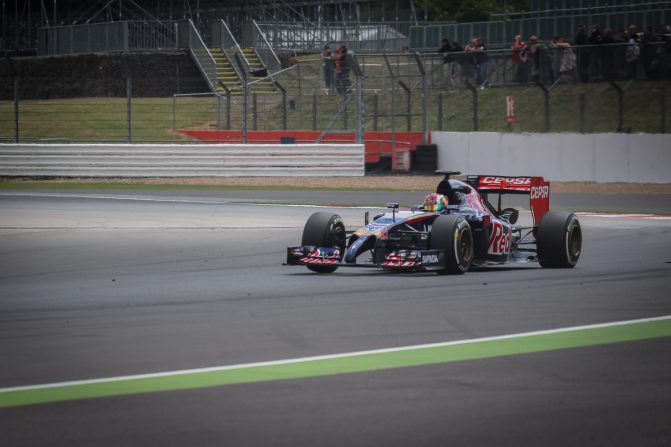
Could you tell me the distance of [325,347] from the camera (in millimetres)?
7977

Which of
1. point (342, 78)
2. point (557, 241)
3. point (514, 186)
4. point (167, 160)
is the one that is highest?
point (342, 78)

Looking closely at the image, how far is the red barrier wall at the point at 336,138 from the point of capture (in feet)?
103

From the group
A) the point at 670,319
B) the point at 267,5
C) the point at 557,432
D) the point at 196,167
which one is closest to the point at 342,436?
the point at 557,432

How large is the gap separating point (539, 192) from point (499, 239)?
3.97ft

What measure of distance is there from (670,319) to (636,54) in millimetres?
20126

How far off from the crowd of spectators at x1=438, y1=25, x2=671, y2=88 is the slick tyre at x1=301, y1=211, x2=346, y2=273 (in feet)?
56.2

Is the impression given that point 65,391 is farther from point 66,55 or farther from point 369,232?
point 66,55

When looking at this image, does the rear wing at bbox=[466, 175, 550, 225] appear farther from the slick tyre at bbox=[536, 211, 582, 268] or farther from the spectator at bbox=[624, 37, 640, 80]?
the spectator at bbox=[624, 37, 640, 80]

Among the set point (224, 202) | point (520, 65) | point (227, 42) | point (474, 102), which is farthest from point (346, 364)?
point (227, 42)

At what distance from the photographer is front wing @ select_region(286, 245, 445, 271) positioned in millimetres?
11930

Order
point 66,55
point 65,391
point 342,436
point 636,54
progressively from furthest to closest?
point 66,55
point 636,54
point 65,391
point 342,436

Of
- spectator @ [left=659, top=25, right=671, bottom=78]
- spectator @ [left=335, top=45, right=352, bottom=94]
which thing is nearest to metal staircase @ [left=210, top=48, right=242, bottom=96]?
spectator @ [left=335, top=45, right=352, bottom=94]

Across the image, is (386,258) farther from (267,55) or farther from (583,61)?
(267,55)

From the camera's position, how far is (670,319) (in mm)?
9273
